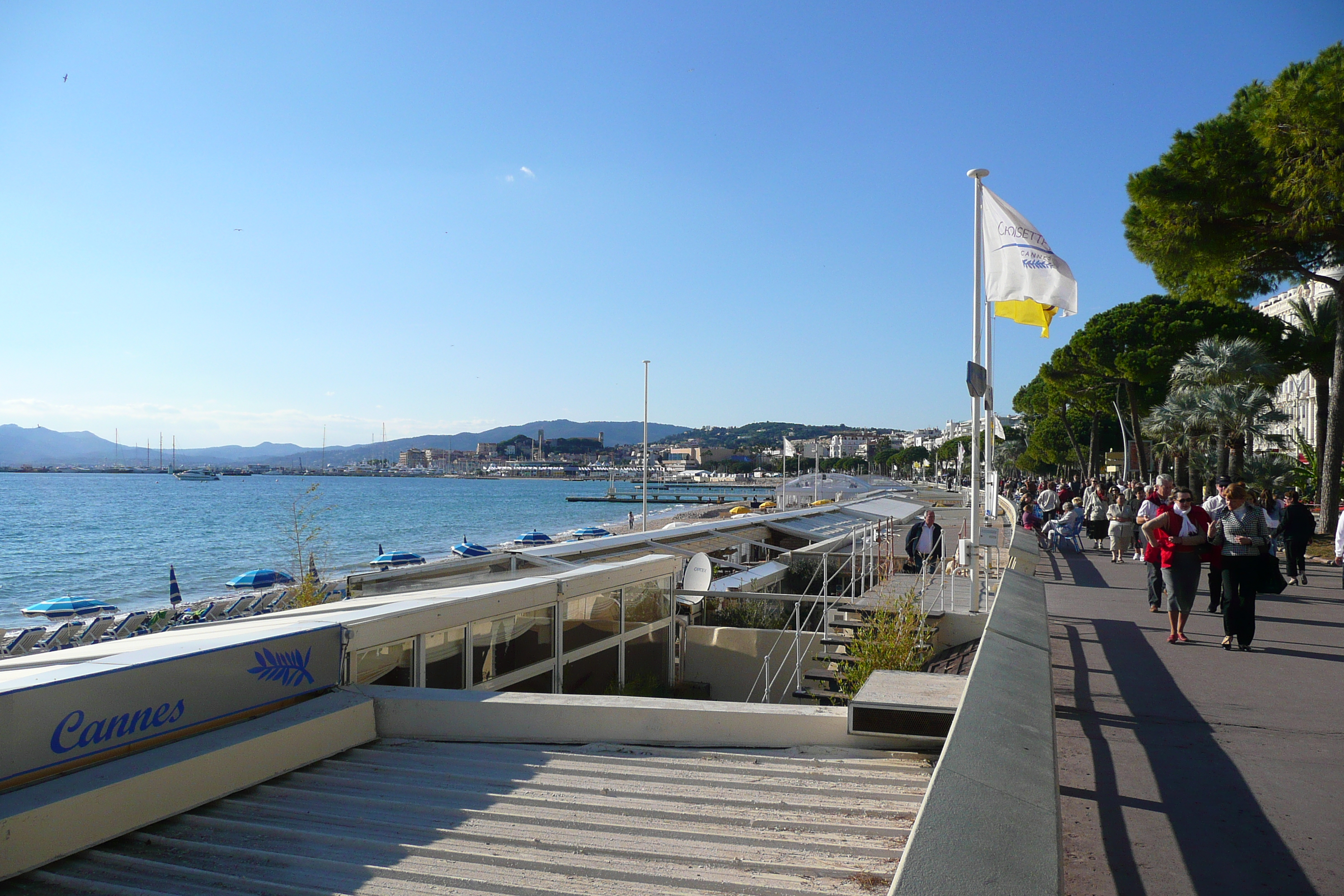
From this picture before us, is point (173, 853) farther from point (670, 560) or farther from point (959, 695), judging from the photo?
point (670, 560)

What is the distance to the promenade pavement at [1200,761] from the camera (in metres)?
3.50

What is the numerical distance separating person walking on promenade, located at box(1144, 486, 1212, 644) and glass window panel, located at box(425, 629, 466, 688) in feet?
21.7

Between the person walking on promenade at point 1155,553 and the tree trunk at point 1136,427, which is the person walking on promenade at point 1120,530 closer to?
the person walking on promenade at point 1155,553

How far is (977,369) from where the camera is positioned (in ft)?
34.0

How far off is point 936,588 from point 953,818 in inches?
405

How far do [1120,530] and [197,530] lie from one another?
70462 millimetres

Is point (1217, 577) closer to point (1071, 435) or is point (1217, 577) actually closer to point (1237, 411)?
point (1237, 411)

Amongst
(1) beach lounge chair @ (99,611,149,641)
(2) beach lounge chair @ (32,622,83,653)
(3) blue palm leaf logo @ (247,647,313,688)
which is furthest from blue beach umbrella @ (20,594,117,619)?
(3) blue palm leaf logo @ (247,647,313,688)

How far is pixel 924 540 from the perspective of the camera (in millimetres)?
15531

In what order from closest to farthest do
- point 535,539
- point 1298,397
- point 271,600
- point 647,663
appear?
1. point 647,663
2. point 271,600
3. point 535,539
4. point 1298,397

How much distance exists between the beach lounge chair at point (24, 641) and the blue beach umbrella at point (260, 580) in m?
7.14

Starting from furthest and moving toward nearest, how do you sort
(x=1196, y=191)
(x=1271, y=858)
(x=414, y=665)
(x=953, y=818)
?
1. (x=1196, y=191)
2. (x=414, y=665)
3. (x=1271, y=858)
4. (x=953, y=818)

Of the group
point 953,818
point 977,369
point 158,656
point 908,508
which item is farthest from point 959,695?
point 908,508

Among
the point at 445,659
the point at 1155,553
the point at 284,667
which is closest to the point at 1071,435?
the point at 1155,553
